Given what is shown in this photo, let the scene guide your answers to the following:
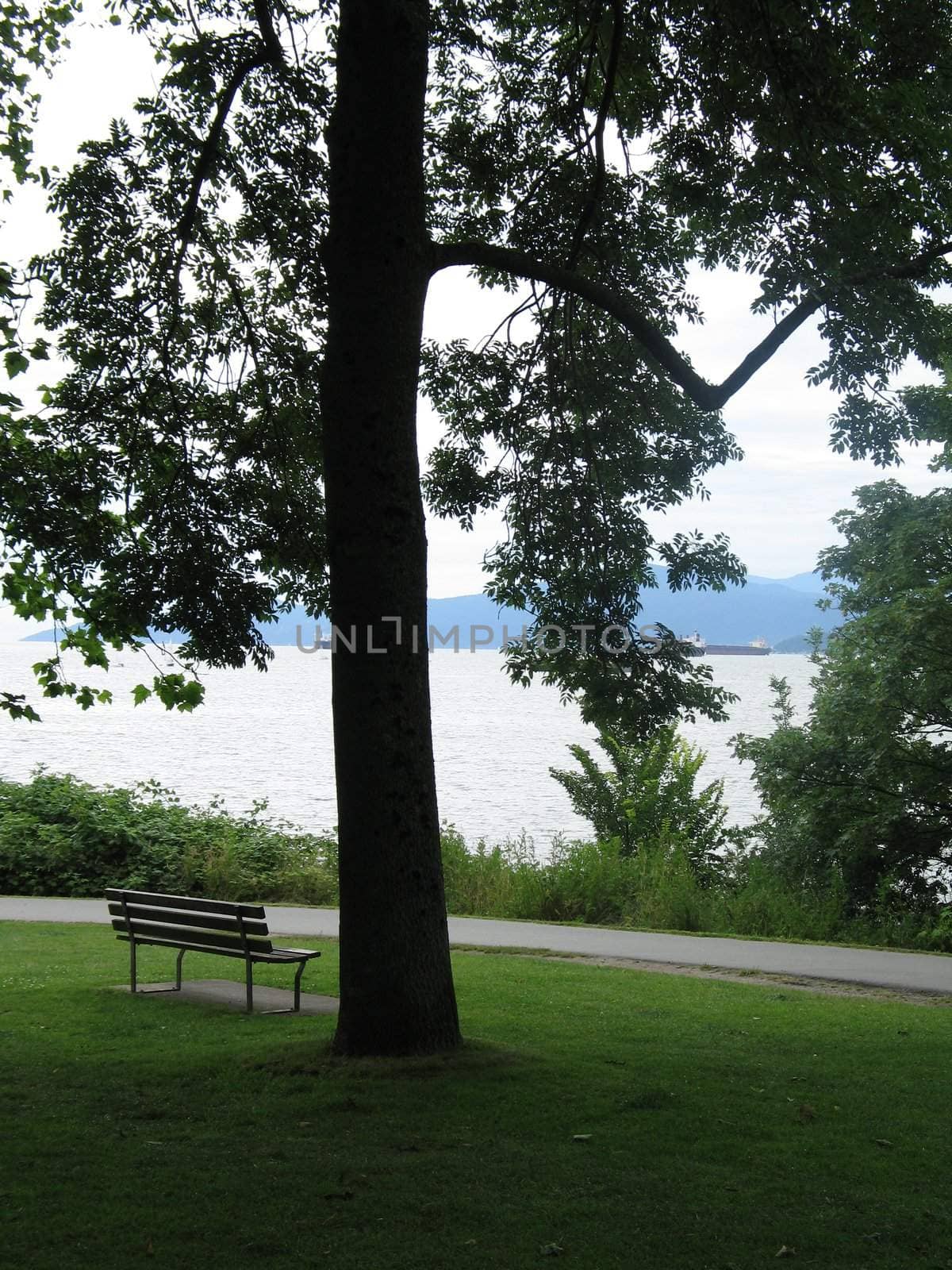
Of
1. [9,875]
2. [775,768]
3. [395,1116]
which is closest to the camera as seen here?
[395,1116]

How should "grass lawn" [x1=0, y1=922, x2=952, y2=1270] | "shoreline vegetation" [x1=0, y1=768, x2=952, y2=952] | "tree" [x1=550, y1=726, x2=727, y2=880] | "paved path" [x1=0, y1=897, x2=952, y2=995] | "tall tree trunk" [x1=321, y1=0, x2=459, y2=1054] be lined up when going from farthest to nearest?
"tree" [x1=550, y1=726, x2=727, y2=880] < "shoreline vegetation" [x1=0, y1=768, x2=952, y2=952] < "paved path" [x1=0, y1=897, x2=952, y2=995] < "tall tree trunk" [x1=321, y1=0, x2=459, y2=1054] < "grass lawn" [x1=0, y1=922, x2=952, y2=1270]

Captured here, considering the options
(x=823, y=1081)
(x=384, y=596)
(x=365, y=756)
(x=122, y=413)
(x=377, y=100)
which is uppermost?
(x=377, y=100)

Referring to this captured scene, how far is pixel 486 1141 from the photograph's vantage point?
17.7ft

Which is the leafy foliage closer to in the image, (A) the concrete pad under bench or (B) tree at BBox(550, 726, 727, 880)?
(A) the concrete pad under bench

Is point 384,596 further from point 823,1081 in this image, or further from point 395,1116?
point 823,1081

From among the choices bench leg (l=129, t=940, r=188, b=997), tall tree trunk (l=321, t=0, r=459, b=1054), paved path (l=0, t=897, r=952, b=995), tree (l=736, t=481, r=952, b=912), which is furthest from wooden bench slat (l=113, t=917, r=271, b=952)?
tree (l=736, t=481, r=952, b=912)

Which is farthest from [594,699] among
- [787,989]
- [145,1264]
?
[145,1264]

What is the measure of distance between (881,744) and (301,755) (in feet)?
137

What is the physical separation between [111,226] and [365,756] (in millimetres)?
5626

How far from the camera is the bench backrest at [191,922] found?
866cm

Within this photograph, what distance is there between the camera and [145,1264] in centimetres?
405

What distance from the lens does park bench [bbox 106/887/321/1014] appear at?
8.64 m

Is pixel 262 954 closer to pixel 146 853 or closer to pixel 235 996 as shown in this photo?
pixel 235 996

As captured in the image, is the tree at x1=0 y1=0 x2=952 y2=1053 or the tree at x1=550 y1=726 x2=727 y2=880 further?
the tree at x1=550 y1=726 x2=727 y2=880
